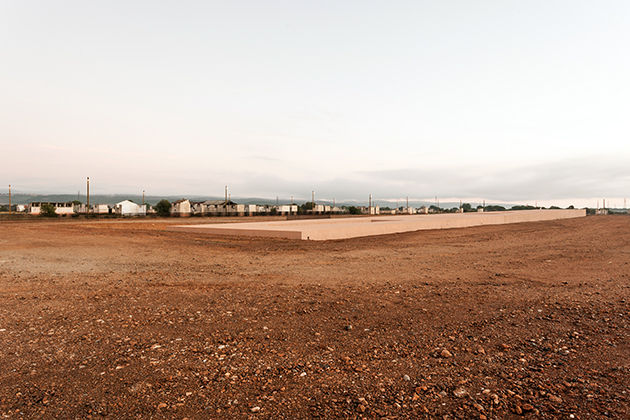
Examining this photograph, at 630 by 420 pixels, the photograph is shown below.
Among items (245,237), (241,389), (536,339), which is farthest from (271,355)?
(245,237)

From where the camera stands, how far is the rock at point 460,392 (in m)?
2.89

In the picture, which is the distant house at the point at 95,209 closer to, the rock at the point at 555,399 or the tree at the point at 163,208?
the tree at the point at 163,208

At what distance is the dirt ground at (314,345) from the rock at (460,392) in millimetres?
18

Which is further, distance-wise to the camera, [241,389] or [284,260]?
[284,260]

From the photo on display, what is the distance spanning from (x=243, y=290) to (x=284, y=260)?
4.36 m

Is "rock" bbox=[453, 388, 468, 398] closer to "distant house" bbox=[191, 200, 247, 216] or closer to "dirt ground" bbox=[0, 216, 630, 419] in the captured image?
"dirt ground" bbox=[0, 216, 630, 419]

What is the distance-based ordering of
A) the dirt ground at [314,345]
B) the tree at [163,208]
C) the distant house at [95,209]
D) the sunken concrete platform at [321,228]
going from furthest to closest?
1. the distant house at [95,209]
2. the tree at [163,208]
3. the sunken concrete platform at [321,228]
4. the dirt ground at [314,345]

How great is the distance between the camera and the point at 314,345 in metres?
3.97

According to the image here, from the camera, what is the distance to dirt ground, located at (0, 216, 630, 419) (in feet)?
9.13

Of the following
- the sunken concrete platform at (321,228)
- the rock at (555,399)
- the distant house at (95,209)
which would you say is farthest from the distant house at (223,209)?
the rock at (555,399)

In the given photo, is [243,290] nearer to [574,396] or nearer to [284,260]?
[284,260]

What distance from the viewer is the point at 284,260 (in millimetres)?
10930

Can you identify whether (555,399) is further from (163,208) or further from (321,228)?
(163,208)

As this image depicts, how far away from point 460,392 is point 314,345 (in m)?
1.65
